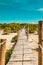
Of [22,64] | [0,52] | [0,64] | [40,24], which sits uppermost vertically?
[40,24]

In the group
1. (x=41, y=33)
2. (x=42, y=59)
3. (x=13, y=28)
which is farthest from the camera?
(x=13, y=28)

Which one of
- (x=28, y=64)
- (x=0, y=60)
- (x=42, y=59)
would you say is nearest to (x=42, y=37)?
(x=42, y=59)

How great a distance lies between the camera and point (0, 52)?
2359 mm

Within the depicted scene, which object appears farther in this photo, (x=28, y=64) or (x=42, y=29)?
(x=28, y=64)

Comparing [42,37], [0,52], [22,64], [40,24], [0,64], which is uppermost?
[40,24]

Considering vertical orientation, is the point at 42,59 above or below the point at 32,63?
above

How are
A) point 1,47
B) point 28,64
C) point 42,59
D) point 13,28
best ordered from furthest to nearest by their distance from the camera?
1. point 13,28
2. point 28,64
3. point 1,47
4. point 42,59

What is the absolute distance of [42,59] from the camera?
224cm

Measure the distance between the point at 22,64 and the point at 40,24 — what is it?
9.21 feet

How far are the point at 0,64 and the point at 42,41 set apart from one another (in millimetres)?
1189

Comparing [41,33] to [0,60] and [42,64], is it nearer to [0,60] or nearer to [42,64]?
[42,64]

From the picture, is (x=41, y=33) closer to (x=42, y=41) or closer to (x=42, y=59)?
(x=42, y=41)

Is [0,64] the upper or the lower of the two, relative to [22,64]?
upper

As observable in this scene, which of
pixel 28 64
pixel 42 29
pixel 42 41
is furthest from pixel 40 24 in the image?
pixel 28 64
